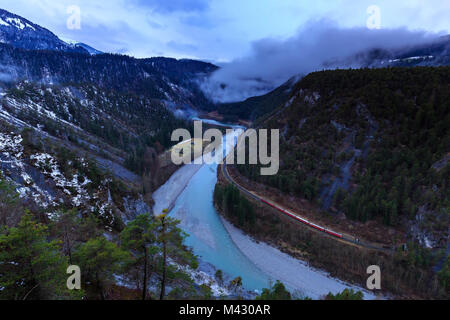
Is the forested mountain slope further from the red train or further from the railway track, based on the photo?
the red train

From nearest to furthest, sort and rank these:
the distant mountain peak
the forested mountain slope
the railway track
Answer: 1. the railway track
2. the forested mountain slope
3. the distant mountain peak

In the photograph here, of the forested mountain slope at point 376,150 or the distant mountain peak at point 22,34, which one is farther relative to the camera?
the distant mountain peak at point 22,34

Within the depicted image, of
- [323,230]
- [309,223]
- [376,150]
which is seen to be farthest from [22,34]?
[376,150]

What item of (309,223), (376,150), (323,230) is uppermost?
(376,150)

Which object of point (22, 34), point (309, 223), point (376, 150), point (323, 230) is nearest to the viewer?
point (323, 230)

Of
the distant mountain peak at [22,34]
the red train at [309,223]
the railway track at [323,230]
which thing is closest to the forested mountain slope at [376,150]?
the railway track at [323,230]

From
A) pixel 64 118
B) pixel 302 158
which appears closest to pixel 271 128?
pixel 302 158

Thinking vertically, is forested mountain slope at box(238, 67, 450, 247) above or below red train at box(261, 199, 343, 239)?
above

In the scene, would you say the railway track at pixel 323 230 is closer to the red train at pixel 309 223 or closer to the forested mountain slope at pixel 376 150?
the red train at pixel 309 223

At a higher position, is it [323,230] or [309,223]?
[309,223]

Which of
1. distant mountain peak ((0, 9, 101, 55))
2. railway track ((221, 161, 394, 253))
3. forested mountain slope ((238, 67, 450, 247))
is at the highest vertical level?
distant mountain peak ((0, 9, 101, 55))

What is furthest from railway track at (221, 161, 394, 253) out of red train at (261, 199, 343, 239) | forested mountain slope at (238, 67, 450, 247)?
forested mountain slope at (238, 67, 450, 247)

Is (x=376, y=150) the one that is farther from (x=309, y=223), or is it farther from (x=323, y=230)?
(x=309, y=223)
